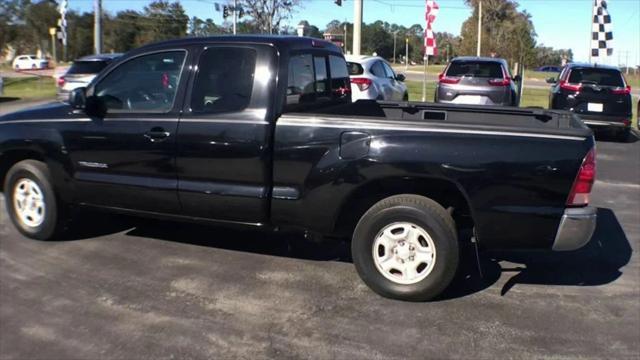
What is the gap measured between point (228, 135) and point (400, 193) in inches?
53.7

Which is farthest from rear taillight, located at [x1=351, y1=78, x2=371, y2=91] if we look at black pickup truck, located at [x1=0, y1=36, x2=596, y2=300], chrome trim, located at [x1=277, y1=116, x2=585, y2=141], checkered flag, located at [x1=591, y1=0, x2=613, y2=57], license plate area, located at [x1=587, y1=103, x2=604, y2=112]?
checkered flag, located at [x1=591, y1=0, x2=613, y2=57]

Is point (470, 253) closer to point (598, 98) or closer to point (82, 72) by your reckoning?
point (598, 98)

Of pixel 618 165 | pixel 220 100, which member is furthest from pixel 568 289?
pixel 618 165

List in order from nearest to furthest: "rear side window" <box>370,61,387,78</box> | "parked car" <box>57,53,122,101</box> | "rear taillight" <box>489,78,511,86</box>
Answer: "rear side window" <box>370,61,387,78</box> → "rear taillight" <box>489,78,511,86</box> → "parked car" <box>57,53,122,101</box>

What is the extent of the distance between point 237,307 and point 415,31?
135 metres

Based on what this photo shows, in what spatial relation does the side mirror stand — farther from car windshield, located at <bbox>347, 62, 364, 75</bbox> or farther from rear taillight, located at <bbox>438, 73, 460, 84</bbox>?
rear taillight, located at <bbox>438, 73, 460, 84</bbox>

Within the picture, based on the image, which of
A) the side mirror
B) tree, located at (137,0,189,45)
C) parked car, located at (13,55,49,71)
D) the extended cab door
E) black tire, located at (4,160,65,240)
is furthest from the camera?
tree, located at (137,0,189,45)

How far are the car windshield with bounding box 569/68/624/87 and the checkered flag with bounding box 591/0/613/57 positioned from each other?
8.35m

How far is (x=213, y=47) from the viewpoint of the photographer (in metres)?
4.87

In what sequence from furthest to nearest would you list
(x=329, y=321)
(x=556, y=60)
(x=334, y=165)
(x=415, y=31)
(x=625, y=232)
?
(x=415, y=31) < (x=556, y=60) < (x=625, y=232) < (x=334, y=165) < (x=329, y=321)

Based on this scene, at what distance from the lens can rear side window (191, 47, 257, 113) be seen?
4695 mm

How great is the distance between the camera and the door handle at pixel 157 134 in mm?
4836

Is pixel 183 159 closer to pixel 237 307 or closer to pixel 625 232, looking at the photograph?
pixel 237 307

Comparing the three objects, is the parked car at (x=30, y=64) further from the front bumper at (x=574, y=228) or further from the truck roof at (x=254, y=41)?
the front bumper at (x=574, y=228)
